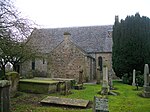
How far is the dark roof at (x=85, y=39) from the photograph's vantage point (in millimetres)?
37812

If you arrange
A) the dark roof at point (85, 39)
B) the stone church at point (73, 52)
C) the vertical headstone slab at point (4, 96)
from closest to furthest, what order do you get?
the vertical headstone slab at point (4, 96)
the stone church at point (73, 52)
the dark roof at point (85, 39)

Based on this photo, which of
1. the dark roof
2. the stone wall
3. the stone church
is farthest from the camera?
the dark roof

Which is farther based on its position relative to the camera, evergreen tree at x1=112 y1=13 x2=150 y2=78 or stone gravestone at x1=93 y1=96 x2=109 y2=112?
evergreen tree at x1=112 y1=13 x2=150 y2=78

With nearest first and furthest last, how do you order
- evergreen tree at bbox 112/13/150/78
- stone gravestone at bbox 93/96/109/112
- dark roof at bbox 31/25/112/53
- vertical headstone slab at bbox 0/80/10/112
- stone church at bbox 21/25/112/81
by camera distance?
stone gravestone at bbox 93/96/109/112 → vertical headstone slab at bbox 0/80/10/112 → evergreen tree at bbox 112/13/150/78 → stone church at bbox 21/25/112/81 → dark roof at bbox 31/25/112/53

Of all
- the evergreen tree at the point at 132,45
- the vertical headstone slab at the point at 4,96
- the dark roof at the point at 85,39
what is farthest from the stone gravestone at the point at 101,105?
the dark roof at the point at 85,39

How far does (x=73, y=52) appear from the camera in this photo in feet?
104

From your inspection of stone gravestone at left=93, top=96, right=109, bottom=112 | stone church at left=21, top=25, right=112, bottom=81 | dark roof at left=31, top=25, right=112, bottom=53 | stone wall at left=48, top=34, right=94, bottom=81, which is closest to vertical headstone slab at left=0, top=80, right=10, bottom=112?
stone gravestone at left=93, top=96, right=109, bottom=112

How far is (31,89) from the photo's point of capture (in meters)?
16.5

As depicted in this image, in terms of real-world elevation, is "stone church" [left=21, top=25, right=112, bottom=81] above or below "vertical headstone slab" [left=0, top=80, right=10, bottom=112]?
above

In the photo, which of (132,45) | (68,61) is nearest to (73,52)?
(68,61)

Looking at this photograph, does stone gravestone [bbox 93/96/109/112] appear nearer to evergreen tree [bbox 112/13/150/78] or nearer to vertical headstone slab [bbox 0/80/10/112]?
vertical headstone slab [bbox 0/80/10/112]

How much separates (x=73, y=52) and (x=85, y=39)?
8.28m

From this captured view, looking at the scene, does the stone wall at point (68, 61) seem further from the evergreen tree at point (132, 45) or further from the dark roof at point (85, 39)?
the dark roof at point (85, 39)

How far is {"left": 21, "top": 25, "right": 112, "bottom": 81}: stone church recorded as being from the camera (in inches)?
1245
